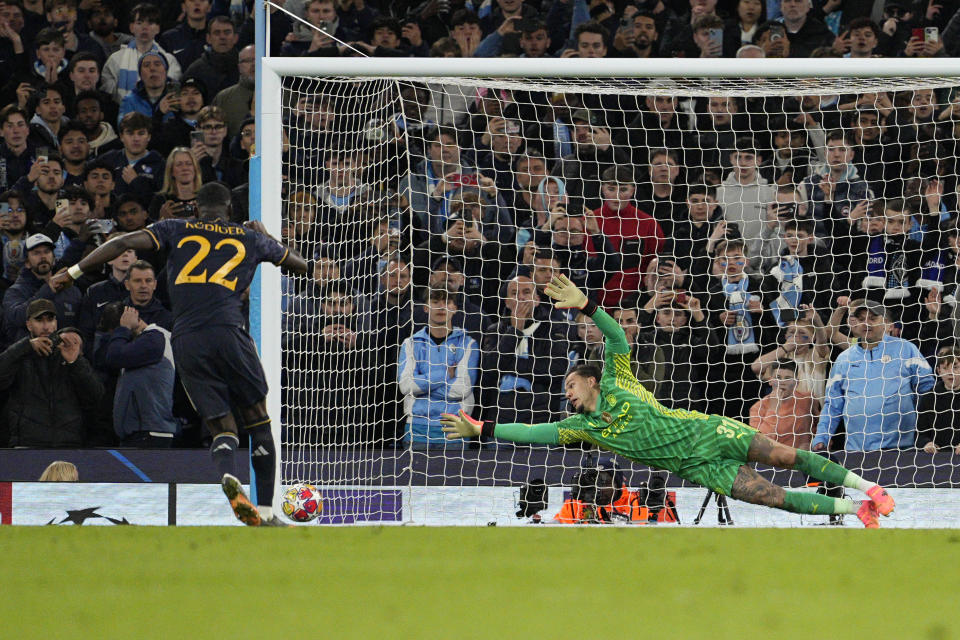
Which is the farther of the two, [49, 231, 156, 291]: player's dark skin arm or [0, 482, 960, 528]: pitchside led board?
[0, 482, 960, 528]: pitchside led board

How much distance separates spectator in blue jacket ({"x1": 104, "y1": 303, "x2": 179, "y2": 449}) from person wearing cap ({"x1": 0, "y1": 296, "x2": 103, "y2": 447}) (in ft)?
0.60

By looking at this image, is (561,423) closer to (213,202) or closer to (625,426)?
(625,426)

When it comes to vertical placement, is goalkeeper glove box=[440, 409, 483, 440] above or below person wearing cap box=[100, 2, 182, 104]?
below

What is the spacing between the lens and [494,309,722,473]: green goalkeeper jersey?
6.37 meters

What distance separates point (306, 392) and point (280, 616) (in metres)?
4.90

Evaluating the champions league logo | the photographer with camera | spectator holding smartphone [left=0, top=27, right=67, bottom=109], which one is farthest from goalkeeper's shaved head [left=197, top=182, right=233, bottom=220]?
spectator holding smartphone [left=0, top=27, right=67, bottom=109]

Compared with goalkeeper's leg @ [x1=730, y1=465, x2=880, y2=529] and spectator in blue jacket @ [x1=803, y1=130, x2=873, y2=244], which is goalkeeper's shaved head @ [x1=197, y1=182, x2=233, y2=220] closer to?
goalkeeper's leg @ [x1=730, y1=465, x2=880, y2=529]

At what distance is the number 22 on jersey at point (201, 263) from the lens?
19.1 ft

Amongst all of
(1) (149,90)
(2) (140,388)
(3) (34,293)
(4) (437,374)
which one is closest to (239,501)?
(4) (437,374)

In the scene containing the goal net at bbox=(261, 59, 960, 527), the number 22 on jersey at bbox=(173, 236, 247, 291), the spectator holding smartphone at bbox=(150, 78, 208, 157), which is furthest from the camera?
the spectator holding smartphone at bbox=(150, 78, 208, 157)

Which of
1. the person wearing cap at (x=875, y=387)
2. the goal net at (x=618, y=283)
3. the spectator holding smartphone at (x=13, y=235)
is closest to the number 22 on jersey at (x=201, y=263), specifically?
the goal net at (x=618, y=283)

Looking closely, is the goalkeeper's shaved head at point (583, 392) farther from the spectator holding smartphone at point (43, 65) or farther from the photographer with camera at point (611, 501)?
the spectator holding smartphone at point (43, 65)

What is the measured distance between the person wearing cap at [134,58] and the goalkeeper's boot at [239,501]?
5442 mm

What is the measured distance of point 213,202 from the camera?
598 centimetres
